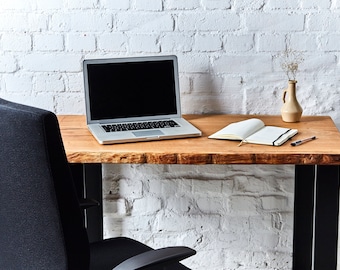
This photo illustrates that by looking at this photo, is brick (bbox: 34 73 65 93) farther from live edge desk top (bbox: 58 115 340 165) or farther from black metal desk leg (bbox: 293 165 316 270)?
black metal desk leg (bbox: 293 165 316 270)

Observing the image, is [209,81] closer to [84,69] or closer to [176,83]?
[176,83]

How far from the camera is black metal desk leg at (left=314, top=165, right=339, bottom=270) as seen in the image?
193cm

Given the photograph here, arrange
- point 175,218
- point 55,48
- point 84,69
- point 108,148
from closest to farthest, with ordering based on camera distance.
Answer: point 108,148, point 84,69, point 55,48, point 175,218

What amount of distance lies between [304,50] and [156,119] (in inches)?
22.4

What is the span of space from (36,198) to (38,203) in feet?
0.04

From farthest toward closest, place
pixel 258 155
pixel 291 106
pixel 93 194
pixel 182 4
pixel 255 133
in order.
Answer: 1. pixel 93 194
2. pixel 182 4
3. pixel 291 106
4. pixel 255 133
5. pixel 258 155

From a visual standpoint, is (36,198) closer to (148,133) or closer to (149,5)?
(148,133)

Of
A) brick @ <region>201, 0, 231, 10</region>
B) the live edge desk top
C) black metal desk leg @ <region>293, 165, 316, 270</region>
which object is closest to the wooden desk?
the live edge desk top

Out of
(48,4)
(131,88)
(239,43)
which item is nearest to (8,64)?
(48,4)

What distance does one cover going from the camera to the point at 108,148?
1958 millimetres

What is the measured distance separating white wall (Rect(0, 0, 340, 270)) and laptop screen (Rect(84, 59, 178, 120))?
0.45ft

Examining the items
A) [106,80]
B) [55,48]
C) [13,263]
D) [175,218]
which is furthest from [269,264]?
[13,263]

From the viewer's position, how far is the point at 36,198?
140 cm

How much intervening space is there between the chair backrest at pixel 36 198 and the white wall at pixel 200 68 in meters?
0.99
